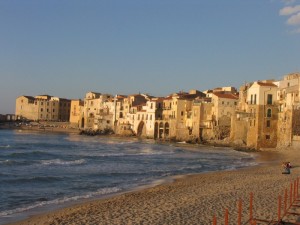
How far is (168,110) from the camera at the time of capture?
3270 inches

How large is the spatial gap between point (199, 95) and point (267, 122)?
35.1 meters

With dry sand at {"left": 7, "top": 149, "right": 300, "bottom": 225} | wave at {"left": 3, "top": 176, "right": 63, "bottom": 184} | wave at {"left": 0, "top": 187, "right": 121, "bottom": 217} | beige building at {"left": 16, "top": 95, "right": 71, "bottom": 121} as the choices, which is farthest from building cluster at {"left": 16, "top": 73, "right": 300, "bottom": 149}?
wave at {"left": 0, "top": 187, "right": 121, "bottom": 217}

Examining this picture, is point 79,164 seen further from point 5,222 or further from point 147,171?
point 5,222

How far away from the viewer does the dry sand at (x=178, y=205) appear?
1340 centimetres

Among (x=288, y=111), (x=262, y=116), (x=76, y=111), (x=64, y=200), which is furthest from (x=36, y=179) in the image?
(x=76, y=111)

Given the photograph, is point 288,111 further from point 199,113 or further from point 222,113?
point 199,113

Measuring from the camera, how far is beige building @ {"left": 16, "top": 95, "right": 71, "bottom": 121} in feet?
429

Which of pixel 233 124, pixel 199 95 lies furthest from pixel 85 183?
pixel 199 95

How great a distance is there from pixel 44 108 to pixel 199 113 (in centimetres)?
7151

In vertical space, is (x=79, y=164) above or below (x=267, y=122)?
below

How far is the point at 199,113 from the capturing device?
7269 centimetres

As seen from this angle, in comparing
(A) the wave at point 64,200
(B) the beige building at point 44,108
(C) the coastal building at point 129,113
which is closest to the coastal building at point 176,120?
(C) the coastal building at point 129,113

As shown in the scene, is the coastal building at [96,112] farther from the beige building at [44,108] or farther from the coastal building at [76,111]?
the beige building at [44,108]

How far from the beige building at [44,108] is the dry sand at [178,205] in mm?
113276
